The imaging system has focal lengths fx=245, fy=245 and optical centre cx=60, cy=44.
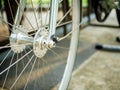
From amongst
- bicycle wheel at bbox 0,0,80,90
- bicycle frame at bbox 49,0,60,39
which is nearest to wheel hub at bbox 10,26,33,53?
bicycle wheel at bbox 0,0,80,90

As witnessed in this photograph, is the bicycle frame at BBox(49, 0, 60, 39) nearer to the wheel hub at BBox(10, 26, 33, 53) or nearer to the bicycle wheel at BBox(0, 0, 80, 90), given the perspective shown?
the bicycle wheel at BBox(0, 0, 80, 90)

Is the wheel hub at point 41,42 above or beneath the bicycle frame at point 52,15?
beneath

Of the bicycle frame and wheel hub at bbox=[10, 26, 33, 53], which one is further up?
the bicycle frame

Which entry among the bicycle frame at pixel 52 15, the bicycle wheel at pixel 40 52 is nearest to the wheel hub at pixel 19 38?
the bicycle wheel at pixel 40 52

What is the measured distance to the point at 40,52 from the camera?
1.09 metres

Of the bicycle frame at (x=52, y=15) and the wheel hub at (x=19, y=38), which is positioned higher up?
the bicycle frame at (x=52, y=15)

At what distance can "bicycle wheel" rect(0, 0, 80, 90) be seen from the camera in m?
1.05

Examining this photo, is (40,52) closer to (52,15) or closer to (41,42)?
(41,42)

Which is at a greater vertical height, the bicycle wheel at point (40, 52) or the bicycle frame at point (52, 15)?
the bicycle frame at point (52, 15)

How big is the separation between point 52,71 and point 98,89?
35 centimetres

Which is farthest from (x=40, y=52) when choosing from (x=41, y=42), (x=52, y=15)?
(x=52, y=15)

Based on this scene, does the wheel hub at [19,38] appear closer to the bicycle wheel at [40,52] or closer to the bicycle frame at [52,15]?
the bicycle wheel at [40,52]

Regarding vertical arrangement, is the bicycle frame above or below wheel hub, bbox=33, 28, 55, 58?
above

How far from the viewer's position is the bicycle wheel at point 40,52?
3.43ft
